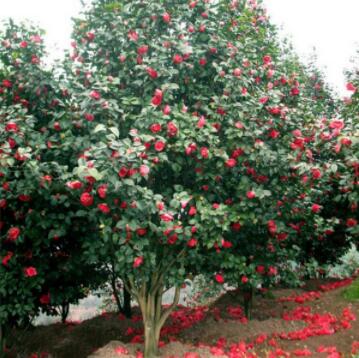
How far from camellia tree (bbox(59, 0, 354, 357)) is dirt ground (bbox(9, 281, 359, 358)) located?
3.35ft

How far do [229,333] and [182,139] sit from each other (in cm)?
407

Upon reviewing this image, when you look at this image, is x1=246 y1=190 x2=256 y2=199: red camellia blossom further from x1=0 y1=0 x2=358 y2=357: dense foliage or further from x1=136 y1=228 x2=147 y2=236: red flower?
x1=136 y1=228 x2=147 y2=236: red flower

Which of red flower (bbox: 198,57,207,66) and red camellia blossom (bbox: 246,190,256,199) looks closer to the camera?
red camellia blossom (bbox: 246,190,256,199)

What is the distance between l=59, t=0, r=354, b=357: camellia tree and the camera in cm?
605

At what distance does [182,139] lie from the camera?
20.0 feet

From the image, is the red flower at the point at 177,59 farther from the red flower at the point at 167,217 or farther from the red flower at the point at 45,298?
the red flower at the point at 45,298

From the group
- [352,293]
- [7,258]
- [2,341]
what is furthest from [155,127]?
[352,293]

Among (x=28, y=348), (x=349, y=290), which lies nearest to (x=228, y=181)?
(x=349, y=290)

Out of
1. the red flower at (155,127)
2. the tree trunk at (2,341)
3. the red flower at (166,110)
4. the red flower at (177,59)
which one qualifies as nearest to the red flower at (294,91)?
the red flower at (177,59)

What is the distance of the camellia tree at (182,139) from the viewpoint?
605cm

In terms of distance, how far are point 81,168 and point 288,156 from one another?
11.0ft

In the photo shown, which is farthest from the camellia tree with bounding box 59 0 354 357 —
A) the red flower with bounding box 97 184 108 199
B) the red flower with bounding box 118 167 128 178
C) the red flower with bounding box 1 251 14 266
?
the red flower with bounding box 1 251 14 266

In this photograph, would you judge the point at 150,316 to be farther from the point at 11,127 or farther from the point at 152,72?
the point at 152,72

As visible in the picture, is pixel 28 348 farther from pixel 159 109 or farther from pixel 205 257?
pixel 159 109
